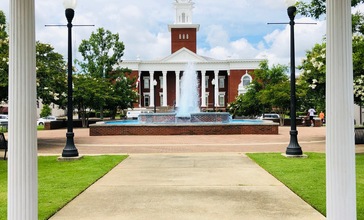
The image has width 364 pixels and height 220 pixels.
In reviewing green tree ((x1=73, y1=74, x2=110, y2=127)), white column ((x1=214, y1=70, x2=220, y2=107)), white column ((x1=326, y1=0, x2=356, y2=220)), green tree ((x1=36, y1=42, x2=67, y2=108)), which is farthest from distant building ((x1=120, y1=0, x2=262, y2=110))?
white column ((x1=326, y1=0, x2=356, y2=220))

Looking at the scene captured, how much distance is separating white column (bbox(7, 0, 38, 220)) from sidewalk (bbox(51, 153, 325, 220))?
2.41 metres

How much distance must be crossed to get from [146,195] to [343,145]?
4.96 m

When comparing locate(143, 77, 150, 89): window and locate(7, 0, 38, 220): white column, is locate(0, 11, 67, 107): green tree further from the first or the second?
locate(143, 77, 150, 89): window

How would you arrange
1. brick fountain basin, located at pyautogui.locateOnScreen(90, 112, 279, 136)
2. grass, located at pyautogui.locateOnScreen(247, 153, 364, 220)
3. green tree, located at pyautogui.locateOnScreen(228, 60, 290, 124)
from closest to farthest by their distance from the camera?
grass, located at pyautogui.locateOnScreen(247, 153, 364, 220) → brick fountain basin, located at pyautogui.locateOnScreen(90, 112, 279, 136) → green tree, located at pyautogui.locateOnScreen(228, 60, 290, 124)

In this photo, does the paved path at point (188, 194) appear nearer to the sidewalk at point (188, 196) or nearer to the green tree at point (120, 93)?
the sidewalk at point (188, 196)

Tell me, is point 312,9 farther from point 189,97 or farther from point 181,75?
point 181,75

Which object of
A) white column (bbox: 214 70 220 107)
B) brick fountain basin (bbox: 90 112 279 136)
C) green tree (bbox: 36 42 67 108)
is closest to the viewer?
green tree (bbox: 36 42 67 108)

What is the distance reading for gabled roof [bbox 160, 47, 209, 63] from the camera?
88500mm

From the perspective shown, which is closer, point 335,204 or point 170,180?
point 335,204

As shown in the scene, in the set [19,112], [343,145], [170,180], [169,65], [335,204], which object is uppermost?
[169,65]

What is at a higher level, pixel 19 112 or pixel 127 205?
pixel 19 112

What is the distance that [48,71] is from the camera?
20828mm

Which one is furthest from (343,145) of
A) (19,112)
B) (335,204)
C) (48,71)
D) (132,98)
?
(132,98)

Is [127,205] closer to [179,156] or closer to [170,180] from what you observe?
[170,180]
